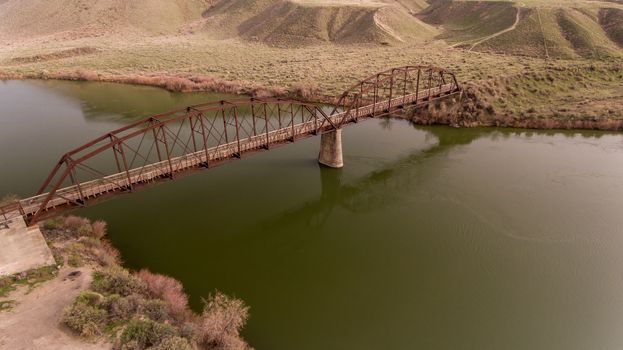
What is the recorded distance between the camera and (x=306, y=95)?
185ft

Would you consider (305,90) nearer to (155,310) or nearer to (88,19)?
(155,310)

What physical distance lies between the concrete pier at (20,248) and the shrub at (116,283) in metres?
2.83

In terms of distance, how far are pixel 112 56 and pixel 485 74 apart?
83.1 meters

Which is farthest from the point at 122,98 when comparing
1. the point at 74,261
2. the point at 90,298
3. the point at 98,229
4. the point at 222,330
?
the point at 222,330

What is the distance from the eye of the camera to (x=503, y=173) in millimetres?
34406

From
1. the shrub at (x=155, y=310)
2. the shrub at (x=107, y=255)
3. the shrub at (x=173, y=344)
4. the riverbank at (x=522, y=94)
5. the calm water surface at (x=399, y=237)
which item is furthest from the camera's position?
the riverbank at (x=522, y=94)

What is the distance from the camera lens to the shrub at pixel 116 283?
675 inches

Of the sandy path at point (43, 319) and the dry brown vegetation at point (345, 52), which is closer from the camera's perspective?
the sandy path at point (43, 319)

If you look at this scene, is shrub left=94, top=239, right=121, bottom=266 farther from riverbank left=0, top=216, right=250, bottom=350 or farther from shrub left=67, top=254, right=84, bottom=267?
shrub left=67, top=254, right=84, bottom=267

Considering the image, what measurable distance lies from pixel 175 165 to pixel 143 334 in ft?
40.3

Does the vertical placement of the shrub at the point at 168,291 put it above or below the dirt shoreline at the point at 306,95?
below

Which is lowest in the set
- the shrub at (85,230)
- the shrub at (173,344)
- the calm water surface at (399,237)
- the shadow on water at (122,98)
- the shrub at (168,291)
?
the calm water surface at (399,237)

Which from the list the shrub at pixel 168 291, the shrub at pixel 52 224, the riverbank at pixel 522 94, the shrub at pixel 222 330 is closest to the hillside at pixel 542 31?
the riverbank at pixel 522 94

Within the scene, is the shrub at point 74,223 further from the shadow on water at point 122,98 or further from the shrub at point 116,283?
the shadow on water at point 122,98
